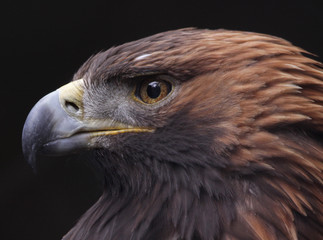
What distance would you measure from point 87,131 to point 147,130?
21cm

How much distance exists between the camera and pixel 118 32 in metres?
3.23

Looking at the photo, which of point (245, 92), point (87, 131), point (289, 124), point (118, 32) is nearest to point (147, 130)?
point (87, 131)

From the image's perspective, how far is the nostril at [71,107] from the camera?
1.74 metres

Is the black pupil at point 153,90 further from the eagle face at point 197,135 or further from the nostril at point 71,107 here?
the nostril at point 71,107

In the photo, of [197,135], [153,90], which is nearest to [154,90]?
[153,90]

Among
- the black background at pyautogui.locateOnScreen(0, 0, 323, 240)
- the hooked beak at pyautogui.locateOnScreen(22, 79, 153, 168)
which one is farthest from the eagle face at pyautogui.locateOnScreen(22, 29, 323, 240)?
the black background at pyautogui.locateOnScreen(0, 0, 323, 240)

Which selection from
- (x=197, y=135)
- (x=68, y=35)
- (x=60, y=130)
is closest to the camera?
(x=197, y=135)

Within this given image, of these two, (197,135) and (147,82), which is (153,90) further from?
(197,135)

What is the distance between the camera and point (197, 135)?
160 cm

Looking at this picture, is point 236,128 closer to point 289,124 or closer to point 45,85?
point 289,124

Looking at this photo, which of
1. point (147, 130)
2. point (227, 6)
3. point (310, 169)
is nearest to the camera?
point (310, 169)

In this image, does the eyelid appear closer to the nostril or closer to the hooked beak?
the hooked beak

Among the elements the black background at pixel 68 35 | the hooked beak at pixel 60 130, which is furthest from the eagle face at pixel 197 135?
the black background at pixel 68 35

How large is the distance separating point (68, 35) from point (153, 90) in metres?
1.66
